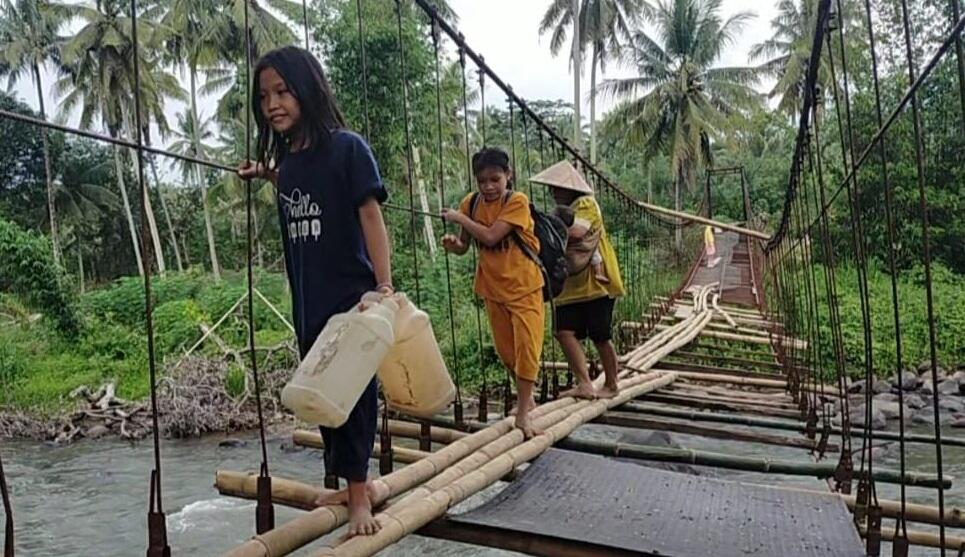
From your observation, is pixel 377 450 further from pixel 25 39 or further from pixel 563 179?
pixel 25 39

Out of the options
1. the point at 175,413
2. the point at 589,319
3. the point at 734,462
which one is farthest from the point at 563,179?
the point at 175,413

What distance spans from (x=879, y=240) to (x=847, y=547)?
9.93 m

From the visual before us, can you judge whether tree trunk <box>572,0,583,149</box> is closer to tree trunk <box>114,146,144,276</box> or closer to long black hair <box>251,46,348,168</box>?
tree trunk <box>114,146,144,276</box>

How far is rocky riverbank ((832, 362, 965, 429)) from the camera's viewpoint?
7867mm

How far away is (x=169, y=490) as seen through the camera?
6.62 meters

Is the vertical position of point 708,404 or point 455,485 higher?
point 455,485

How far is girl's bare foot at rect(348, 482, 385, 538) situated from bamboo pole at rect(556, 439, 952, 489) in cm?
100

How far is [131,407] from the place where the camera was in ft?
30.0

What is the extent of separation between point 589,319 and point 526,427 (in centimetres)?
83

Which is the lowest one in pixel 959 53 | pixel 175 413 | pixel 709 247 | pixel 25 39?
pixel 175 413

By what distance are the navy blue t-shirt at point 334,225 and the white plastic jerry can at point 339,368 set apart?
0.11 metres

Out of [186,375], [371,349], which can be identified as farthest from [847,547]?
[186,375]

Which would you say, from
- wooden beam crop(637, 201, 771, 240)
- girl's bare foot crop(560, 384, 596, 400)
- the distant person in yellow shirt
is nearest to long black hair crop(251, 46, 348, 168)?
girl's bare foot crop(560, 384, 596, 400)

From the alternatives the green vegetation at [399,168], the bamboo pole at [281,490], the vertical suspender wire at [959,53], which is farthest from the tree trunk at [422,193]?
the vertical suspender wire at [959,53]
